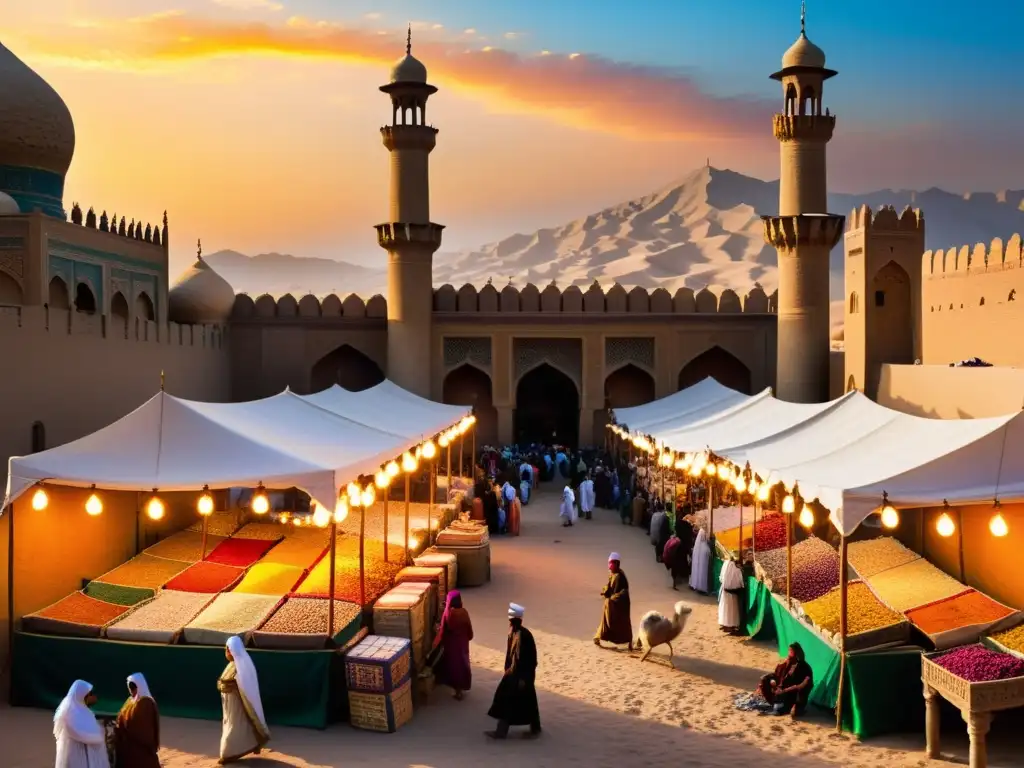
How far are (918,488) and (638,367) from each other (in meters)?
18.9

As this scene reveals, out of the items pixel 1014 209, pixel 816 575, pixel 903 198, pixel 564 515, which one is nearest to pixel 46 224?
pixel 564 515

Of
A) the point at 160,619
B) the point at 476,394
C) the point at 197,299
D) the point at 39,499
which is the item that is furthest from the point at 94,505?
the point at 476,394

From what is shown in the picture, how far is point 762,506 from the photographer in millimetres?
13742

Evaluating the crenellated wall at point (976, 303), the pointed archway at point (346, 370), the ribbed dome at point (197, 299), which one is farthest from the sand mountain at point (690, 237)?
the ribbed dome at point (197, 299)

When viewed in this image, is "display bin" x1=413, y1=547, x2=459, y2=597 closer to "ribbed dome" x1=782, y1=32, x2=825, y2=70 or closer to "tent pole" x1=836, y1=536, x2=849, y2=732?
"tent pole" x1=836, y1=536, x2=849, y2=732

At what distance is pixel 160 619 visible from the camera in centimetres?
841

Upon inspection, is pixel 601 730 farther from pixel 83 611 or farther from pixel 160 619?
pixel 83 611

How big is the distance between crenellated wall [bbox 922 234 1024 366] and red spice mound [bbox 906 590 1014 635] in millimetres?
17950

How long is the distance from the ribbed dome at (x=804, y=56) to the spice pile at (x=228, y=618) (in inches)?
743

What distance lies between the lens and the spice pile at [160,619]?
8180mm

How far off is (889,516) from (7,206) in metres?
17.3

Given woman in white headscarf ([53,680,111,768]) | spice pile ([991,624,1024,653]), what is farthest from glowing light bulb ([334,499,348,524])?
spice pile ([991,624,1024,653])

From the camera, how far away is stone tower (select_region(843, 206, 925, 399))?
20.3 meters

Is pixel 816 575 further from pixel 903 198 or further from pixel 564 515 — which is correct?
pixel 903 198
